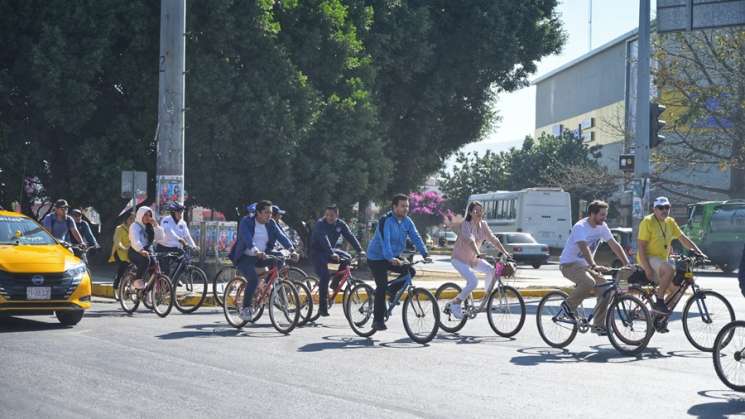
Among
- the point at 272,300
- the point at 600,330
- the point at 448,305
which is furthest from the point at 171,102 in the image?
the point at 600,330

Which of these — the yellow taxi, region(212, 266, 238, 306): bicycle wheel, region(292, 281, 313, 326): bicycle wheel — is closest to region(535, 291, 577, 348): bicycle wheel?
region(292, 281, 313, 326): bicycle wheel

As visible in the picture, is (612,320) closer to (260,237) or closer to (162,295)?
(260,237)

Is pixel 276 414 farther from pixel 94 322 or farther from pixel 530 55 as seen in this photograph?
pixel 530 55

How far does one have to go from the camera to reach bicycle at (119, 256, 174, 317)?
51.9ft

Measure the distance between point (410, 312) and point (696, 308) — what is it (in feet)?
10.9

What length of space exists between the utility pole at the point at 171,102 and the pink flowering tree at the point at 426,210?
61.5 m

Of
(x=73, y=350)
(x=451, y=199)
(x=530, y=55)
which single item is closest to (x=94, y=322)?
(x=73, y=350)

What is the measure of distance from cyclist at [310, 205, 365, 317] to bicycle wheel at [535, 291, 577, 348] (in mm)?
3249

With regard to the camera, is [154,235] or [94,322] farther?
[154,235]

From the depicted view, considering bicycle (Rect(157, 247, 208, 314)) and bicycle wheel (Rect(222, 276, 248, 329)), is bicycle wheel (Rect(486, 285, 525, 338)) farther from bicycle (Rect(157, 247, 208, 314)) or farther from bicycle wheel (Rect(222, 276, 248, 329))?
bicycle (Rect(157, 247, 208, 314))

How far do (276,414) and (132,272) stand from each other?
9.45 meters

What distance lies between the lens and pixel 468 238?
44.5 ft

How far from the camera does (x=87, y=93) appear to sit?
25.9 m

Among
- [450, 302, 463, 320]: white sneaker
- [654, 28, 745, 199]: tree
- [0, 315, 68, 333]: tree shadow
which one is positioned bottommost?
[0, 315, 68, 333]: tree shadow
